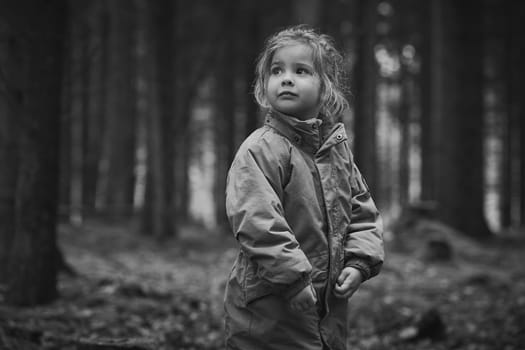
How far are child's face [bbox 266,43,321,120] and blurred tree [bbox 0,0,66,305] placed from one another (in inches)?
142

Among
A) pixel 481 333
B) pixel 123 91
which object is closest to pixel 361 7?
pixel 123 91

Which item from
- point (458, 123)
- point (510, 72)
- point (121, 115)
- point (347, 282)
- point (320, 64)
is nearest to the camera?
point (347, 282)

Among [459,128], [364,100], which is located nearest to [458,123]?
[459,128]

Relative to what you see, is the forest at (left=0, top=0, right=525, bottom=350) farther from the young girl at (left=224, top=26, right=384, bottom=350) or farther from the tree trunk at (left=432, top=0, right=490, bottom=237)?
the young girl at (left=224, top=26, right=384, bottom=350)

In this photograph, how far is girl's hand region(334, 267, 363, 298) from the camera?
276 centimetres

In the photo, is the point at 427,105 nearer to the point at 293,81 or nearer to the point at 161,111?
the point at 161,111

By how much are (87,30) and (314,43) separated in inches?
192

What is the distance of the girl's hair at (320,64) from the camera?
2896 millimetres

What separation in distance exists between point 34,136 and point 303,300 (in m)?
4.10

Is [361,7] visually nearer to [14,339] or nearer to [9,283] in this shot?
[9,283]

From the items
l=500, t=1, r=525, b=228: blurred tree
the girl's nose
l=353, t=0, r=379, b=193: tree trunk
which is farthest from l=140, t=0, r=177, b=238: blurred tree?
l=500, t=1, r=525, b=228: blurred tree

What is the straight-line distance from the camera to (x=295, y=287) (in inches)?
99.1

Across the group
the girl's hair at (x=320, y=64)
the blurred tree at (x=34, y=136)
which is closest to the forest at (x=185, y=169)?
the blurred tree at (x=34, y=136)

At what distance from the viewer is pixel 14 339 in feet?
13.4
